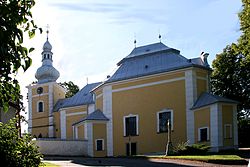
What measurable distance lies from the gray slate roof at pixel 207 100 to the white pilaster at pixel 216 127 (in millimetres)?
577

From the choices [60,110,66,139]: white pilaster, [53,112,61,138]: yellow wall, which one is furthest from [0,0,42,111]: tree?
[53,112,61,138]: yellow wall

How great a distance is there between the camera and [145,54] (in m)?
44.3

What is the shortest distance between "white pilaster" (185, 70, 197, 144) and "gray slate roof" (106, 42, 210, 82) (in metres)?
1.02

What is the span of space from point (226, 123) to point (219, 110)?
57.8 inches

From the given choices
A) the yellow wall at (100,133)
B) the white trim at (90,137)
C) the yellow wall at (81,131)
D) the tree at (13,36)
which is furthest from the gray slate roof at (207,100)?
the tree at (13,36)

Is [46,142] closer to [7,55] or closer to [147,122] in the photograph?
[147,122]

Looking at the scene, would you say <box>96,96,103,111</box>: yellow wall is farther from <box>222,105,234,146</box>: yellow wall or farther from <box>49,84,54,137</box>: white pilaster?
<box>222,105,234,146</box>: yellow wall

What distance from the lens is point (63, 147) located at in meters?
41.5

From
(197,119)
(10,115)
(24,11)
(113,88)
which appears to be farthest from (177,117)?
(24,11)

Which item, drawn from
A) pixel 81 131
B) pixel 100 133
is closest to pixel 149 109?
pixel 100 133

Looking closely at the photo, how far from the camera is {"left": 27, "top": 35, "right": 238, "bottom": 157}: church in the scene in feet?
116

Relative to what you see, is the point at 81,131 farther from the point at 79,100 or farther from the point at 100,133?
the point at 79,100

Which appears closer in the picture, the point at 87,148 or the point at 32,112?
the point at 87,148

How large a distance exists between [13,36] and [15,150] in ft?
27.9
